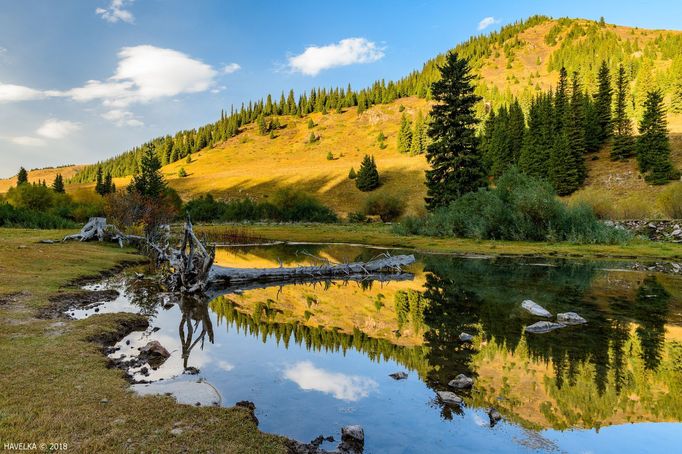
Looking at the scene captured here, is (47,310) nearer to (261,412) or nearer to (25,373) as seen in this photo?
(25,373)

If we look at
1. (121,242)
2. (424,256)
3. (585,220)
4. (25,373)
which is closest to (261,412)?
(25,373)

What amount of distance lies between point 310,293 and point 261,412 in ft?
42.0

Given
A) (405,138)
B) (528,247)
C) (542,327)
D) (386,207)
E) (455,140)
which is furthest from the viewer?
(405,138)

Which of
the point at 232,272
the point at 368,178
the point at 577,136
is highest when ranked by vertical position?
the point at 577,136

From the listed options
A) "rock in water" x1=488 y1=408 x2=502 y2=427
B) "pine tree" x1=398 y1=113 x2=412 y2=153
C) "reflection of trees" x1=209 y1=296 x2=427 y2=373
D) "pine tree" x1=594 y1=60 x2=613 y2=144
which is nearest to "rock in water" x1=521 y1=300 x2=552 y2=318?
"reflection of trees" x1=209 y1=296 x2=427 y2=373

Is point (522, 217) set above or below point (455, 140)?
below

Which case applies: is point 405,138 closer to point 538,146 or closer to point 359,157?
point 359,157

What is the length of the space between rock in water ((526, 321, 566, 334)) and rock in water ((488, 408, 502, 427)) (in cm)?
638

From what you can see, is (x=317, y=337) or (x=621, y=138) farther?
(x=621, y=138)

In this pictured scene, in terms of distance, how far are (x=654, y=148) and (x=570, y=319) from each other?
76.3m

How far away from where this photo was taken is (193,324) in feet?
49.4

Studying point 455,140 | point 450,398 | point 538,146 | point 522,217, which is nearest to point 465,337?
point 450,398

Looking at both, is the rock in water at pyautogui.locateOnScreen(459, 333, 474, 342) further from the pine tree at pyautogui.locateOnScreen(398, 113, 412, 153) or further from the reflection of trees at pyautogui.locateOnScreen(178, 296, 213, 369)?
the pine tree at pyautogui.locateOnScreen(398, 113, 412, 153)

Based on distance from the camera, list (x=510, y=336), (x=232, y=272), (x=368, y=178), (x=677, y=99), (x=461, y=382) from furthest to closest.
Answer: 1. (x=677, y=99)
2. (x=368, y=178)
3. (x=232, y=272)
4. (x=510, y=336)
5. (x=461, y=382)
